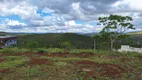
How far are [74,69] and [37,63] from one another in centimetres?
289

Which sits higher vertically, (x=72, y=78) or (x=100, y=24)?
(x=100, y=24)

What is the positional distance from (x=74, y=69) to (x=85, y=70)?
28.7 inches

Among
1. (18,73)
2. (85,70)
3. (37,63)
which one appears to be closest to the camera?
(18,73)

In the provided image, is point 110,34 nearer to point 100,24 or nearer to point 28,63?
point 100,24

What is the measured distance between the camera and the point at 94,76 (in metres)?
12.2

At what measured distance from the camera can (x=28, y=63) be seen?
15.4 metres

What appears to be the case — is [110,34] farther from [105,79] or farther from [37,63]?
[105,79]

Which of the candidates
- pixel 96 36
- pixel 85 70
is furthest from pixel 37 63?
pixel 96 36

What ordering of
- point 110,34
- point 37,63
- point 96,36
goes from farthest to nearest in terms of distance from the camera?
point 96,36 < point 110,34 < point 37,63

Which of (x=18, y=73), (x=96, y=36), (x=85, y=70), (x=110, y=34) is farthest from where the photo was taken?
(x=96, y=36)

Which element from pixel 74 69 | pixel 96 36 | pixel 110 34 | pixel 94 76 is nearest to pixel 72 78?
pixel 94 76

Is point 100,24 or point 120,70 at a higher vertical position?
point 100,24

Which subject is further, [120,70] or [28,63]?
[28,63]

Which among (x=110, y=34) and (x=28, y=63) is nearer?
(x=28, y=63)
